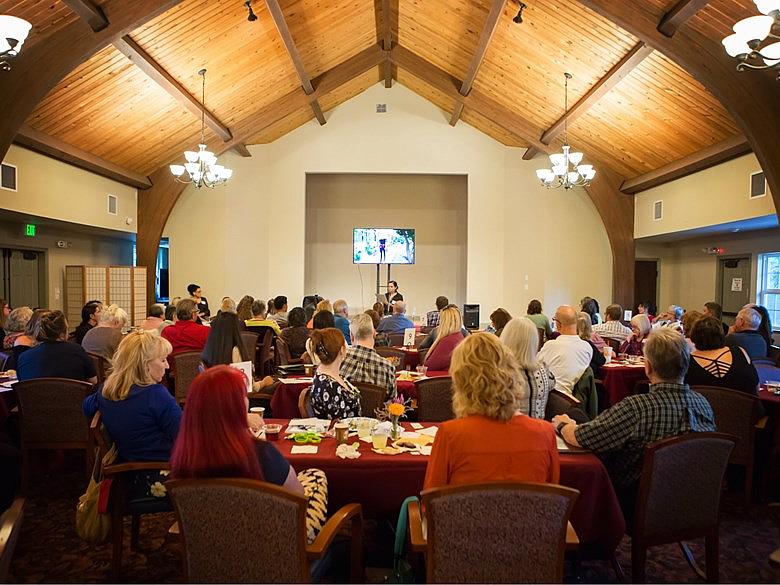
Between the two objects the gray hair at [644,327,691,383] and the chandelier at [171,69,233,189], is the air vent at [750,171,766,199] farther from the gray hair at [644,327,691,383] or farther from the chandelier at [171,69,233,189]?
the chandelier at [171,69,233,189]

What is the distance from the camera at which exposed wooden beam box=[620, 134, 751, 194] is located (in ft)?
25.4

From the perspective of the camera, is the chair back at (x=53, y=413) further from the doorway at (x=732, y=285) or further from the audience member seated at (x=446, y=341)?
the doorway at (x=732, y=285)

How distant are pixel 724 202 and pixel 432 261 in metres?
6.47

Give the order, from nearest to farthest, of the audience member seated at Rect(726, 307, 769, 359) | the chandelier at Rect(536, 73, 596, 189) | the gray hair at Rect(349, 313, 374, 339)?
1. the gray hair at Rect(349, 313, 374, 339)
2. the audience member seated at Rect(726, 307, 769, 359)
3. the chandelier at Rect(536, 73, 596, 189)

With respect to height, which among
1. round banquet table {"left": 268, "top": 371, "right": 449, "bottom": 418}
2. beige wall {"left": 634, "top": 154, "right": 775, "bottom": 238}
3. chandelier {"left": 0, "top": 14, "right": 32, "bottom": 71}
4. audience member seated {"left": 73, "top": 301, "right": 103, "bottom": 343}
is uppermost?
chandelier {"left": 0, "top": 14, "right": 32, "bottom": 71}

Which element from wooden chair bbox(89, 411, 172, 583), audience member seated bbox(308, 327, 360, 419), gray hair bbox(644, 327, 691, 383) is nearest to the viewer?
gray hair bbox(644, 327, 691, 383)

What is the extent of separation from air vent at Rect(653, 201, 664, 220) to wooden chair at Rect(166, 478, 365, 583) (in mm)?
10082

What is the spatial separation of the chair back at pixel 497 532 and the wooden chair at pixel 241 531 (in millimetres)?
405

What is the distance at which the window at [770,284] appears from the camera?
370 inches

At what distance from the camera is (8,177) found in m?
7.49

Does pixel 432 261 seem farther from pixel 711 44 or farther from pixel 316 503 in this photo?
pixel 316 503

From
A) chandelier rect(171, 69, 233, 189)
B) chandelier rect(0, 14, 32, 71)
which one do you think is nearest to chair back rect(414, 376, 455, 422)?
chandelier rect(0, 14, 32, 71)

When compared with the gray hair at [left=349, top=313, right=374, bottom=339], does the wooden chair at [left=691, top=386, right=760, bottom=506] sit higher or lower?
lower

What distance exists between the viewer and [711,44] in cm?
601
